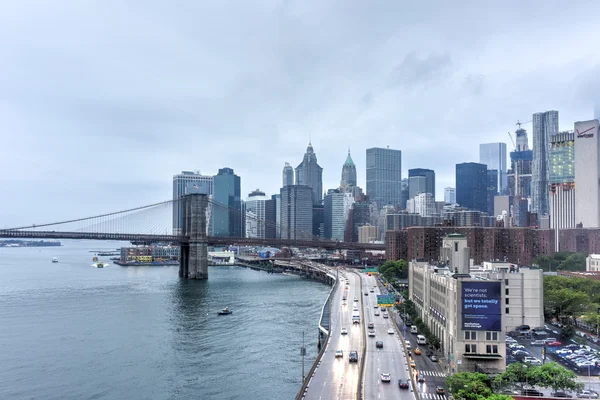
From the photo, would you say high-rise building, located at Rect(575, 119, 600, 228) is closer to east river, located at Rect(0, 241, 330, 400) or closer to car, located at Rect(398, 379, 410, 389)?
east river, located at Rect(0, 241, 330, 400)

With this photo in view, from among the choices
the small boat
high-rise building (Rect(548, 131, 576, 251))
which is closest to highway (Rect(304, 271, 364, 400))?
the small boat

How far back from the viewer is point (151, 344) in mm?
48125

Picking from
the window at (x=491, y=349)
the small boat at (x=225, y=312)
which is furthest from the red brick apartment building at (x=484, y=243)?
the window at (x=491, y=349)

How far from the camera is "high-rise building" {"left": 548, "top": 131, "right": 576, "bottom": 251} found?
178875 millimetres

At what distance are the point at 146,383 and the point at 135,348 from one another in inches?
418

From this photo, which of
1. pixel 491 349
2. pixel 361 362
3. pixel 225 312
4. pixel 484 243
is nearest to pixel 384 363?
pixel 361 362

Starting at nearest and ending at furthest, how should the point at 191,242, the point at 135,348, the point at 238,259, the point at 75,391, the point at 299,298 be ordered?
the point at 75,391 < the point at 135,348 < the point at 299,298 < the point at 191,242 < the point at 238,259

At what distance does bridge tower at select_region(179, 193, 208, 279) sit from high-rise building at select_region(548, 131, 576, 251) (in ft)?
403

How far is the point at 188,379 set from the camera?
123 feet

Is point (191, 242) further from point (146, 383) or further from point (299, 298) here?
point (146, 383)

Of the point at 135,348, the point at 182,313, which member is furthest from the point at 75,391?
the point at 182,313

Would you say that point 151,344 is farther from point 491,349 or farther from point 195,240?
point 195,240

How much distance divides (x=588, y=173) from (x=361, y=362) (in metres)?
145

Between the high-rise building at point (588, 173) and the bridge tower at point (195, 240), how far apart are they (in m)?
109
